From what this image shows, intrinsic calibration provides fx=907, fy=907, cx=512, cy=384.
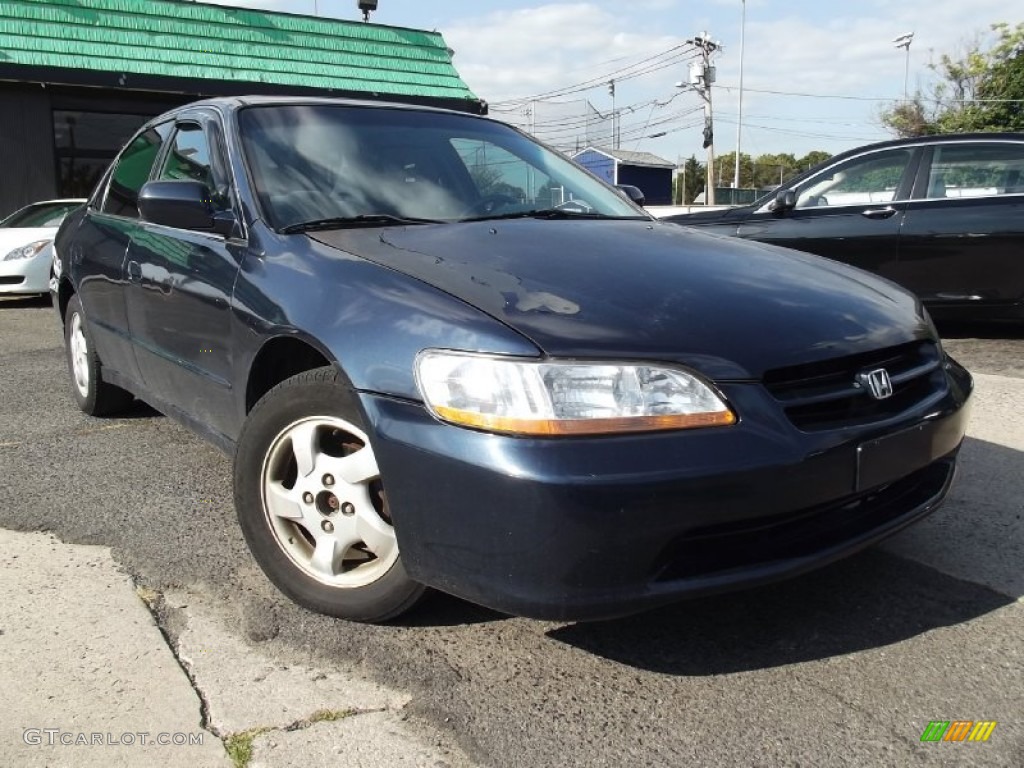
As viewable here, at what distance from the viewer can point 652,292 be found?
2371mm

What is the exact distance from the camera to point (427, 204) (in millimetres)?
3152

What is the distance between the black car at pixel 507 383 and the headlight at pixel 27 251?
26.5 feet

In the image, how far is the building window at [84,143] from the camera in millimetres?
14328

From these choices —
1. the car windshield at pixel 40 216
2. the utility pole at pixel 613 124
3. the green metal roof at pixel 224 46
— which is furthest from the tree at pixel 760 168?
the car windshield at pixel 40 216

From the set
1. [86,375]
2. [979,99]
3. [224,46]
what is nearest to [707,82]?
[979,99]

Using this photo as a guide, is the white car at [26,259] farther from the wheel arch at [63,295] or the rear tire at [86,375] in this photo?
the rear tire at [86,375]

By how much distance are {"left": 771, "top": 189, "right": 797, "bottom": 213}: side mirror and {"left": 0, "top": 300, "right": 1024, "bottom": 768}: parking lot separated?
361 cm

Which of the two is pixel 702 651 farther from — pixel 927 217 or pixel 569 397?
pixel 927 217

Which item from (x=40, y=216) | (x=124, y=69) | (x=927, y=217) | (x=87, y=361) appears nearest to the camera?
(x=87, y=361)

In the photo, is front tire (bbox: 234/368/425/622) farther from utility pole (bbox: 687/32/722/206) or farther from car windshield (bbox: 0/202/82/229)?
utility pole (bbox: 687/32/722/206)

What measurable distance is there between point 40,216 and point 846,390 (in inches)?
448

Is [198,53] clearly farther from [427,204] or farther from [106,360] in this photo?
[427,204]

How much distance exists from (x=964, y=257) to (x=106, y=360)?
551 cm

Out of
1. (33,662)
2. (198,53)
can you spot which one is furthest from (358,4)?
(33,662)
